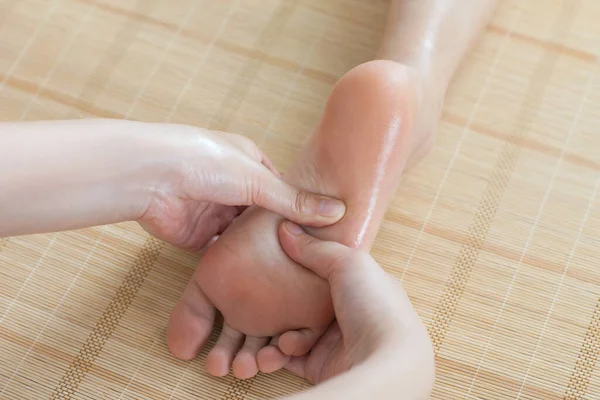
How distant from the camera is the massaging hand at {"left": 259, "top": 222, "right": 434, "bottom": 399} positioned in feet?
2.72

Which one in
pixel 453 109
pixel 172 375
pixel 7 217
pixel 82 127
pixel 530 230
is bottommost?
pixel 172 375

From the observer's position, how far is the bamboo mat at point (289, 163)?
104 cm

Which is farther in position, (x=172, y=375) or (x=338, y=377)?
(x=172, y=375)

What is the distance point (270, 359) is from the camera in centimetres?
101

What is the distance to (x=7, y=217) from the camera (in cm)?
87

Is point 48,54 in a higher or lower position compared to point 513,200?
lower

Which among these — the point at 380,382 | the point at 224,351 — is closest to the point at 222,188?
the point at 224,351

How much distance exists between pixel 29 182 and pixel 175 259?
303 mm

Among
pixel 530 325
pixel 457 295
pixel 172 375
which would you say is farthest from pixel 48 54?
pixel 530 325

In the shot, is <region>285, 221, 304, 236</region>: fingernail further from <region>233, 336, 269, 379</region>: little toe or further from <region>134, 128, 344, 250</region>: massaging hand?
<region>233, 336, 269, 379</region>: little toe

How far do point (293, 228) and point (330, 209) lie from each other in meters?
0.06

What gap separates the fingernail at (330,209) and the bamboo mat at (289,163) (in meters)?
0.16

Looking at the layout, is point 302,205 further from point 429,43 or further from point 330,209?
point 429,43

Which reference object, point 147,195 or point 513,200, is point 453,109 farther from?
point 147,195
